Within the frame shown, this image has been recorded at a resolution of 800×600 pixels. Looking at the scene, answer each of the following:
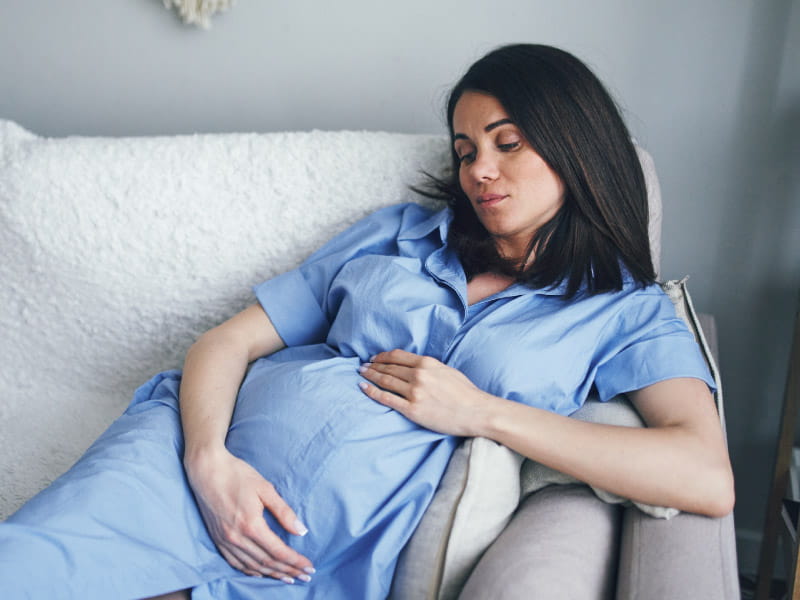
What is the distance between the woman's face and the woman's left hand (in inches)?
11.1

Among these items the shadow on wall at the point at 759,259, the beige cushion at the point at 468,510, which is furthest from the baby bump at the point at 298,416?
the shadow on wall at the point at 759,259

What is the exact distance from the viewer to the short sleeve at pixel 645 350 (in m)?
0.97

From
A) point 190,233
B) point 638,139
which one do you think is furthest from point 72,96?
point 638,139

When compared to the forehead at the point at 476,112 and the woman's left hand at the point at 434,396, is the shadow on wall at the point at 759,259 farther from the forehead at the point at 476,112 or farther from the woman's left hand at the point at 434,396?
the woman's left hand at the point at 434,396

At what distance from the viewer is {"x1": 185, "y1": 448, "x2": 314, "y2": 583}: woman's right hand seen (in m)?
0.87

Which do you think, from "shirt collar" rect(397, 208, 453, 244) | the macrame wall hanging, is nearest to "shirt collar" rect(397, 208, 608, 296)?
"shirt collar" rect(397, 208, 453, 244)

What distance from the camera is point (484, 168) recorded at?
1.08 m

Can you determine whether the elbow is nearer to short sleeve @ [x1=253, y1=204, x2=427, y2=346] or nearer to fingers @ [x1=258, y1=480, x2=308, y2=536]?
fingers @ [x1=258, y1=480, x2=308, y2=536]

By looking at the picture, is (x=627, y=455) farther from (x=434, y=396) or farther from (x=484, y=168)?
(x=484, y=168)

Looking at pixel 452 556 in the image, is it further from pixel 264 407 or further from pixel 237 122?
pixel 237 122

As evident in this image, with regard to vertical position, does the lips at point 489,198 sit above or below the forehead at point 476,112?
below

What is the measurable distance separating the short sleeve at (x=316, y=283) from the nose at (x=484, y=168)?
192mm

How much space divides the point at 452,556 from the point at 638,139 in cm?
104

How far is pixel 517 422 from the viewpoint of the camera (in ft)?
2.97
